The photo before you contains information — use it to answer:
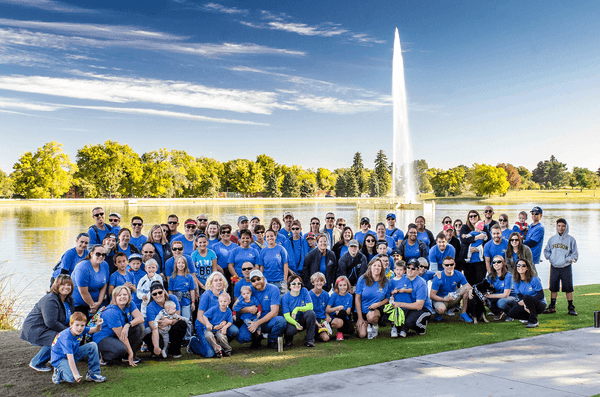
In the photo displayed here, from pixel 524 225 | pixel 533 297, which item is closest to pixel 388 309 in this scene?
pixel 533 297

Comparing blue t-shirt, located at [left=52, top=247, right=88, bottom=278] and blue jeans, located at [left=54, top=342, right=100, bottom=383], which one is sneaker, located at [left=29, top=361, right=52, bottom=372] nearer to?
blue jeans, located at [left=54, top=342, right=100, bottom=383]

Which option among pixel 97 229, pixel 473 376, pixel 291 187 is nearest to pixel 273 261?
pixel 97 229

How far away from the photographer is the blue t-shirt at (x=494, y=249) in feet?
30.6

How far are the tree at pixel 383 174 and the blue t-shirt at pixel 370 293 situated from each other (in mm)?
114203

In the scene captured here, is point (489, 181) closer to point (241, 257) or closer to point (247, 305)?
point (241, 257)

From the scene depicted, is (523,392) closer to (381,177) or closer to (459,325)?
(459,325)

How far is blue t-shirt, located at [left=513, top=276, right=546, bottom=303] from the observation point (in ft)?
28.2

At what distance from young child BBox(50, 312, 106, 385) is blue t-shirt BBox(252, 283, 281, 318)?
2548 mm

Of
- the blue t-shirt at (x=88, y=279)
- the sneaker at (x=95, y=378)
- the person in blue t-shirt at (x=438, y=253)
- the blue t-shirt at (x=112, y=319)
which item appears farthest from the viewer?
the person in blue t-shirt at (x=438, y=253)

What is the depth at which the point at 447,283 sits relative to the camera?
8.85m

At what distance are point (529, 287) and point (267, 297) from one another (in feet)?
16.4

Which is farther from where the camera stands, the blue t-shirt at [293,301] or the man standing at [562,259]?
the man standing at [562,259]

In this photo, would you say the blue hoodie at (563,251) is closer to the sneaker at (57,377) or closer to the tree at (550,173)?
the sneaker at (57,377)

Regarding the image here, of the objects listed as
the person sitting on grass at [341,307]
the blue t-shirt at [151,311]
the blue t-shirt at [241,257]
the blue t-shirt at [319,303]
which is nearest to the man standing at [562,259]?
the person sitting on grass at [341,307]
